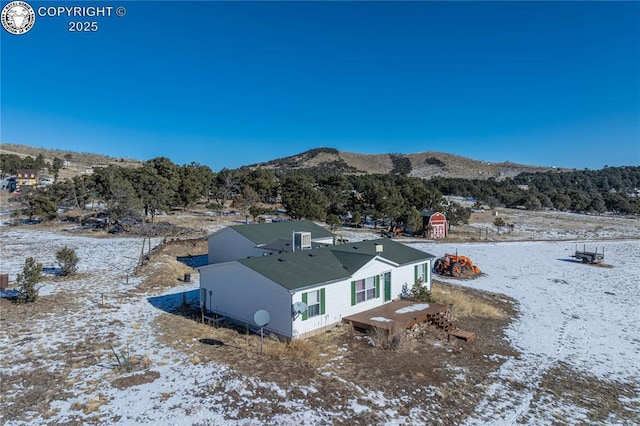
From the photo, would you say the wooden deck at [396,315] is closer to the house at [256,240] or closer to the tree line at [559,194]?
the house at [256,240]

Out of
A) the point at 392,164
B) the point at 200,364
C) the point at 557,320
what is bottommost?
the point at 557,320

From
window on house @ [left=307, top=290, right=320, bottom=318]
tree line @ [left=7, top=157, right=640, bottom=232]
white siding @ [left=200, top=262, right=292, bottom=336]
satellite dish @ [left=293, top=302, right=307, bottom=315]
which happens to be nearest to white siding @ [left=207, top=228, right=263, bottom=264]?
white siding @ [left=200, top=262, right=292, bottom=336]

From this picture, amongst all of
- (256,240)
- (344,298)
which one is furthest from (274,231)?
(344,298)

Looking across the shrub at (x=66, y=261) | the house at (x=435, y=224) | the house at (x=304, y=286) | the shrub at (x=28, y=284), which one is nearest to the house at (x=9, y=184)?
the shrub at (x=66, y=261)

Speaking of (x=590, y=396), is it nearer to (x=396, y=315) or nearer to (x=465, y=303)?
(x=396, y=315)

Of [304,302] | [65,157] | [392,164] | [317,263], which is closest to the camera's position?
[304,302]

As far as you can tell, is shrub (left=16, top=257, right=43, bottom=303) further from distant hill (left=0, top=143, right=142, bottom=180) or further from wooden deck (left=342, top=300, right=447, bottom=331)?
distant hill (left=0, top=143, right=142, bottom=180)

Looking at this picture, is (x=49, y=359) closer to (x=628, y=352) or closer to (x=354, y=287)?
(x=354, y=287)
